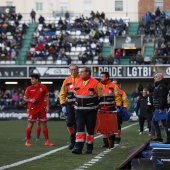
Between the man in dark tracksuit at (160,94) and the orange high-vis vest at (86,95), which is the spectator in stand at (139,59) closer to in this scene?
the man in dark tracksuit at (160,94)

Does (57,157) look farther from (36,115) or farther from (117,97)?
(36,115)

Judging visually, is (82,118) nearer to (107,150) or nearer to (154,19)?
(107,150)

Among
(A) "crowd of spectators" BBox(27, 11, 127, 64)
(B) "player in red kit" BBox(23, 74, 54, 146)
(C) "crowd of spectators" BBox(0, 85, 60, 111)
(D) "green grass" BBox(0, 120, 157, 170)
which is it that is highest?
(A) "crowd of spectators" BBox(27, 11, 127, 64)

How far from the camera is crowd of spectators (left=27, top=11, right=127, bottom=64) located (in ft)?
157

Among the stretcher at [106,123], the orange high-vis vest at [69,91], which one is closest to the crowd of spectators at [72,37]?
the stretcher at [106,123]

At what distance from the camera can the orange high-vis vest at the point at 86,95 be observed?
1538 cm

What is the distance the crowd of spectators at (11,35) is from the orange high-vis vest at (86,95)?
3284cm

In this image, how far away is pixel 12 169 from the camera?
39.1ft

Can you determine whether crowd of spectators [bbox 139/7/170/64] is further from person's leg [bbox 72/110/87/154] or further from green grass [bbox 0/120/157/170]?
person's leg [bbox 72/110/87/154]

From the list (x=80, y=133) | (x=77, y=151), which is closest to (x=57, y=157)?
(x=77, y=151)

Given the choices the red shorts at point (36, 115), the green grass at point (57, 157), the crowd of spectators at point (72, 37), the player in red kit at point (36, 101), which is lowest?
the green grass at point (57, 157)

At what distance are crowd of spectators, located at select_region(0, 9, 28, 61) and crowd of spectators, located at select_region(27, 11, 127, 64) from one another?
105 cm

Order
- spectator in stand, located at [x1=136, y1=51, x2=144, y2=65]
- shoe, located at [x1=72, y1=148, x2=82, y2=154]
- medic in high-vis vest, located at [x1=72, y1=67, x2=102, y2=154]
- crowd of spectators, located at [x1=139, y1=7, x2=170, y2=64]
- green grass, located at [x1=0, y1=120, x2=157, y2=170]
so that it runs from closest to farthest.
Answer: green grass, located at [x1=0, y1=120, x2=157, y2=170] → shoe, located at [x1=72, y1=148, x2=82, y2=154] → medic in high-vis vest, located at [x1=72, y1=67, x2=102, y2=154] → spectator in stand, located at [x1=136, y1=51, x2=144, y2=65] → crowd of spectators, located at [x1=139, y1=7, x2=170, y2=64]

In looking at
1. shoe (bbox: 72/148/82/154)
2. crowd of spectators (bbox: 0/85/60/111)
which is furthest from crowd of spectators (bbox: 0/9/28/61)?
shoe (bbox: 72/148/82/154)
